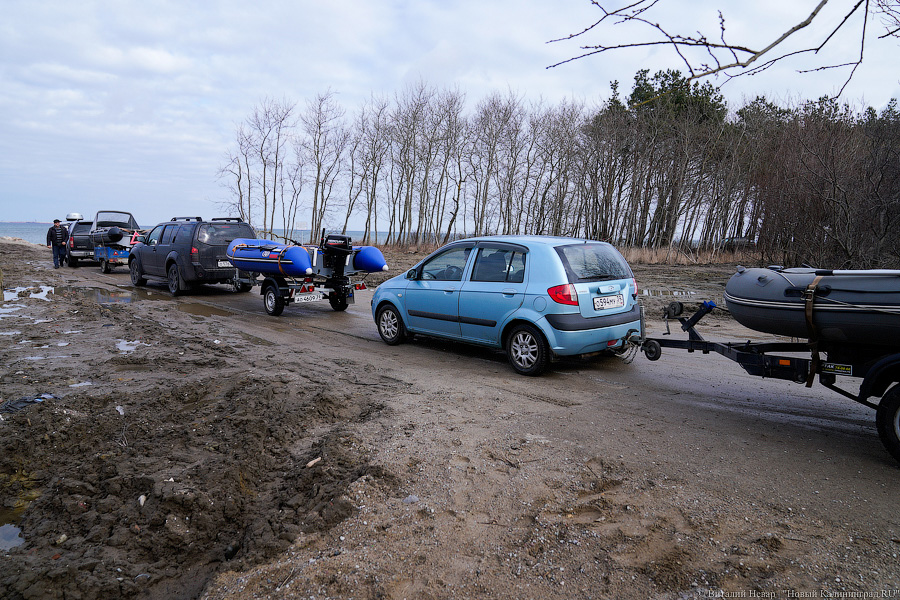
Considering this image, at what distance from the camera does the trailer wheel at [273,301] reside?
11.6m

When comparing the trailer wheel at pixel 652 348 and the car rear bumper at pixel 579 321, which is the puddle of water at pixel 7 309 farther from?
the trailer wheel at pixel 652 348

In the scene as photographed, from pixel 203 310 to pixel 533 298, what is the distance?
8716 mm

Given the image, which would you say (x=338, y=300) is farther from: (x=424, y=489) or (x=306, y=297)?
(x=424, y=489)

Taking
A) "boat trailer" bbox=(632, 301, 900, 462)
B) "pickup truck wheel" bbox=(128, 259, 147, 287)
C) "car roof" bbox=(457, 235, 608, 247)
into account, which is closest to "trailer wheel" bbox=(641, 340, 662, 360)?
"boat trailer" bbox=(632, 301, 900, 462)

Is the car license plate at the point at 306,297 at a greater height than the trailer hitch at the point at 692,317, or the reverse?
the trailer hitch at the point at 692,317

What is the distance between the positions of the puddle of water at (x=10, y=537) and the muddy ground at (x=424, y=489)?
1.5 inches

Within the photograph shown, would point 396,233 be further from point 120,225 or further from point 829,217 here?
point 829,217

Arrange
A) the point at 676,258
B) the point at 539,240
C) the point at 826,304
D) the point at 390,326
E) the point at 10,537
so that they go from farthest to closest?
the point at 676,258 < the point at 390,326 < the point at 539,240 < the point at 826,304 < the point at 10,537

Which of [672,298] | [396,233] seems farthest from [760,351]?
[396,233]

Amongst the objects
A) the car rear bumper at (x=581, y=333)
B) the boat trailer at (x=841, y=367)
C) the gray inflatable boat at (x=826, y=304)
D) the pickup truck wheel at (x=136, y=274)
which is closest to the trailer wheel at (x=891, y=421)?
the boat trailer at (x=841, y=367)

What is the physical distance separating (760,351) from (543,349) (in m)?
2.33

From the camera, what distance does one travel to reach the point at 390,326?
8.79m

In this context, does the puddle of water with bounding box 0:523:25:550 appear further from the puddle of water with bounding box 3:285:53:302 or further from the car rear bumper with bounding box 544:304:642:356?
the puddle of water with bounding box 3:285:53:302

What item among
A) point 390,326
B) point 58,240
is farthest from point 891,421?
point 58,240
